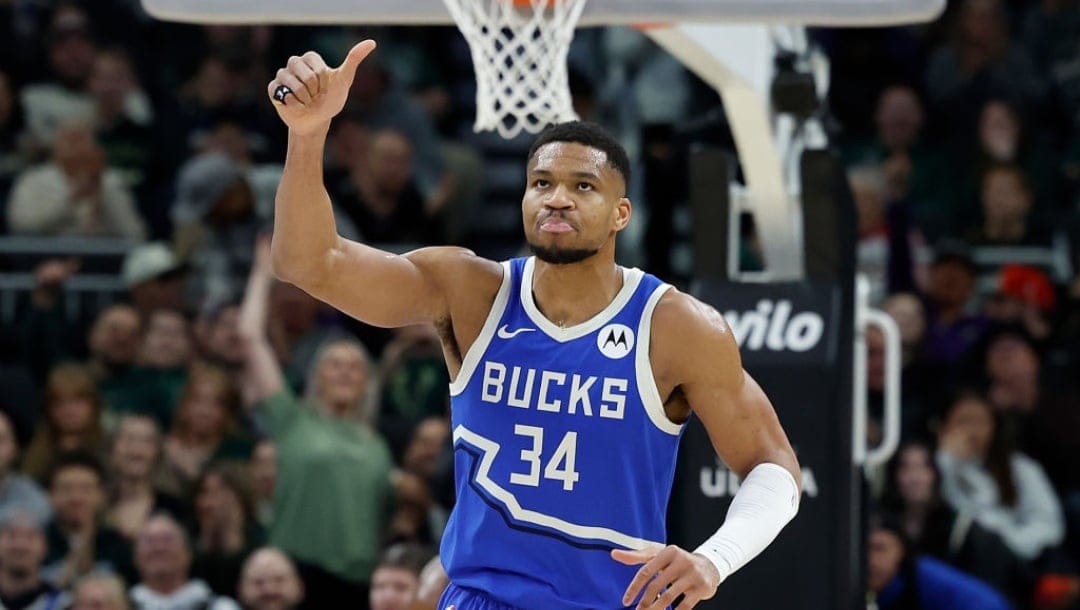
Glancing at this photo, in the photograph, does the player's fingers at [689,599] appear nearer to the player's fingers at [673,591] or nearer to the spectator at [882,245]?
the player's fingers at [673,591]

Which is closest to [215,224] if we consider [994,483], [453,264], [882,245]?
[882,245]

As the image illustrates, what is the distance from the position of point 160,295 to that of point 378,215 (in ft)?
4.38

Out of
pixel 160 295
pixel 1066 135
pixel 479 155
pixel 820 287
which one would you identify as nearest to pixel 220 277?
pixel 160 295

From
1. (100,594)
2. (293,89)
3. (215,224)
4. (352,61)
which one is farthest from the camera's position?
(215,224)

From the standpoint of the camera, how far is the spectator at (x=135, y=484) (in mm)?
9234

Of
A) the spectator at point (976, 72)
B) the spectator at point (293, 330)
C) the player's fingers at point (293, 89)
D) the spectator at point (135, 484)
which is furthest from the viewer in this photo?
the spectator at point (976, 72)

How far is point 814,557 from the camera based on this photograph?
723 cm

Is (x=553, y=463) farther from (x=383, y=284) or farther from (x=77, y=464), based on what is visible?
(x=77, y=464)

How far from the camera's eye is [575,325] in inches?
202

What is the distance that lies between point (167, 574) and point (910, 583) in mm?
3264

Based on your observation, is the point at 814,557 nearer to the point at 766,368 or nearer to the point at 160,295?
the point at 766,368

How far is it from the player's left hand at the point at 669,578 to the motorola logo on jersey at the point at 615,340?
69cm

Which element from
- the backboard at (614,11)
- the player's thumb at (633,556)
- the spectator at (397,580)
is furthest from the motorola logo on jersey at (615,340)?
the spectator at (397,580)

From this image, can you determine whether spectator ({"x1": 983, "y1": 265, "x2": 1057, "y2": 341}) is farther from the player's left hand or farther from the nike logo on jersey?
the player's left hand
